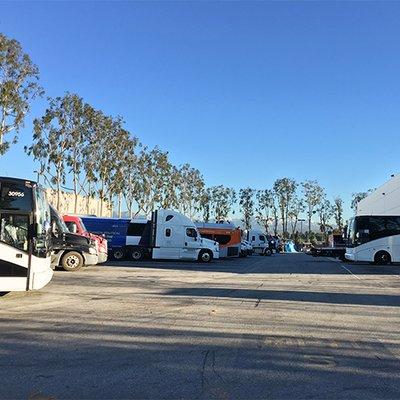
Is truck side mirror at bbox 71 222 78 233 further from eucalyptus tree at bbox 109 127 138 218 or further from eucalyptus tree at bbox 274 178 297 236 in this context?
eucalyptus tree at bbox 274 178 297 236

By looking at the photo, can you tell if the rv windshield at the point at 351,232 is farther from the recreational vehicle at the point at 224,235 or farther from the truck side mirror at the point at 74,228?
the truck side mirror at the point at 74,228

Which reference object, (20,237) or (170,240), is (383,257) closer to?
(170,240)

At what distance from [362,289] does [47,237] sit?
33.7 ft

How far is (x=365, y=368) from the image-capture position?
6758 millimetres

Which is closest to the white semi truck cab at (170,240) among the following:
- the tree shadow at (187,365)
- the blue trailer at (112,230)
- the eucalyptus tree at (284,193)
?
the blue trailer at (112,230)

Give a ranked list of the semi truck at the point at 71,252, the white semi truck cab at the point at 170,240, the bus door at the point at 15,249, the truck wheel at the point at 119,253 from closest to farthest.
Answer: the bus door at the point at 15,249
the semi truck at the point at 71,252
the white semi truck cab at the point at 170,240
the truck wheel at the point at 119,253

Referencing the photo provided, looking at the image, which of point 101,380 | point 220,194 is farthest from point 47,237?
point 220,194

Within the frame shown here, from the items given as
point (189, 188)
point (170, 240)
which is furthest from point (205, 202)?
point (170, 240)

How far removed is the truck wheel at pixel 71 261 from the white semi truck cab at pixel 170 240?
454 inches

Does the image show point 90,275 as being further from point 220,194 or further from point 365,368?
point 220,194

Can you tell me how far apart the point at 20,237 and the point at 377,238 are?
2571cm

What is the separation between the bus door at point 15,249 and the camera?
454 inches

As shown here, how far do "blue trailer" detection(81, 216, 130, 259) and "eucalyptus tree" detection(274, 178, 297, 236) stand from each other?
195ft

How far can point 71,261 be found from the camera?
2294 cm
